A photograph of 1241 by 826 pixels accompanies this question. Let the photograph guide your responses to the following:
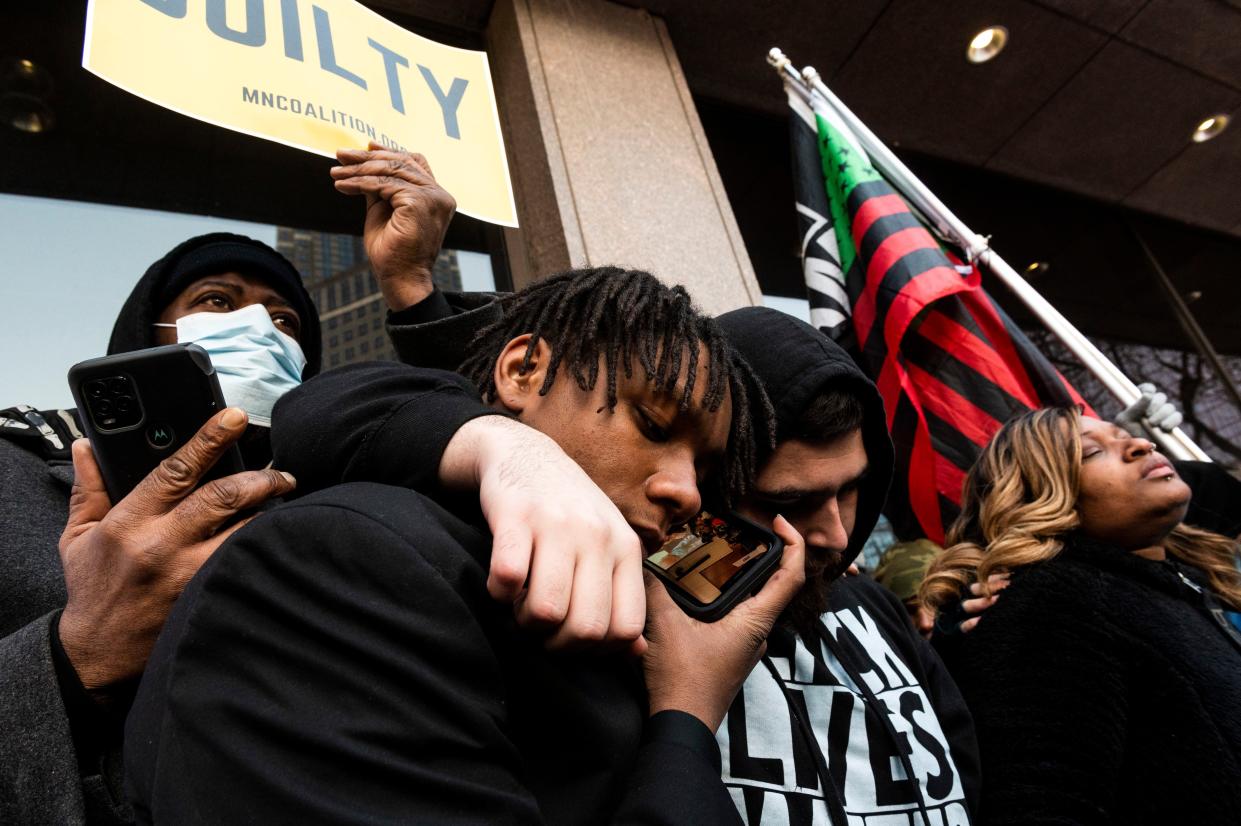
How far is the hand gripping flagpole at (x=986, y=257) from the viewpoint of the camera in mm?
2939

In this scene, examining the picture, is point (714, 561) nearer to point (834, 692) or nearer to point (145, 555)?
point (834, 692)

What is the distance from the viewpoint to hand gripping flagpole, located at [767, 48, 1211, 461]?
2.94 meters

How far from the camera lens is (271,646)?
72 cm

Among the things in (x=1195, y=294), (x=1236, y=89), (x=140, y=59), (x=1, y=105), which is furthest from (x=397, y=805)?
(x=1195, y=294)

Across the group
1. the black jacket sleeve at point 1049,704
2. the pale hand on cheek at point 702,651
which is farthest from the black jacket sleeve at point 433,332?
the black jacket sleeve at point 1049,704

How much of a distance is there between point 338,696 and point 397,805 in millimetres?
111

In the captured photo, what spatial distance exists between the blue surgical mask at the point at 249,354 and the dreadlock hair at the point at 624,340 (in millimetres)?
420

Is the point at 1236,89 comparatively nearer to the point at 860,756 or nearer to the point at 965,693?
the point at 965,693

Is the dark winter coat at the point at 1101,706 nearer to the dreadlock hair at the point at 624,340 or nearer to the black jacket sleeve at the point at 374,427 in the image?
the dreadlock hair at the point at 624,340

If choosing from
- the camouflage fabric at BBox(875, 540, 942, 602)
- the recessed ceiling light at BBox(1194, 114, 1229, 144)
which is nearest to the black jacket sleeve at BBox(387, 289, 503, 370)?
the camouflage fabric at BBox(875, 540, 942, 602)

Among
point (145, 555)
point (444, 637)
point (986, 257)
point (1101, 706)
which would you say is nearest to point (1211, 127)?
point (986, 257)

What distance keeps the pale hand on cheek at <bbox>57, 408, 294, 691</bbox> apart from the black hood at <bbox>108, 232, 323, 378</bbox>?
981 mm

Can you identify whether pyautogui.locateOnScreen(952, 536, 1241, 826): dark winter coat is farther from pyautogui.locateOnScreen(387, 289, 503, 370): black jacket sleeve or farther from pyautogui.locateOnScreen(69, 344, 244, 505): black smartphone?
pyautogui.locateOnScreen(69, 344, 244, 505): black smartphone

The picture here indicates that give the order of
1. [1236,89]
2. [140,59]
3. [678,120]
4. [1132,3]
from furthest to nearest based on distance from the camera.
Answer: [1236,89]
[1132,3]
[678,120]
[140,59]
